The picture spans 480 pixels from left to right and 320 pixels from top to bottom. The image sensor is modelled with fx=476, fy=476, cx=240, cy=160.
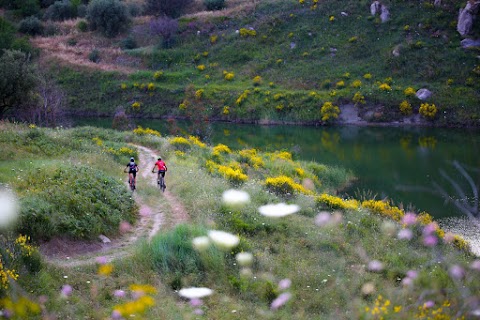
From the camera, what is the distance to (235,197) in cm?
1537

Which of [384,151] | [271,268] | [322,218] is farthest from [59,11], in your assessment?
[271,268]

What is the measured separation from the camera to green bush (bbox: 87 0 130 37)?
2798 inches

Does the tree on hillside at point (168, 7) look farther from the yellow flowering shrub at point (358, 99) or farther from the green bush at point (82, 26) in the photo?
the yellow flowering shrub at point (358, 99)

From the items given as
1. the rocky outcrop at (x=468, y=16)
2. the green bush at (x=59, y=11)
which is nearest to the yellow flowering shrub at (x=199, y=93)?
the rocky outcrop at (x=468, y=16)

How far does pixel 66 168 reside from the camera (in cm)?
1410

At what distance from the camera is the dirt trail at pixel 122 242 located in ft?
34.1

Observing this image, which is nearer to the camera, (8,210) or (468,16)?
(8,210)

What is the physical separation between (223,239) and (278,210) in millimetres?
3934

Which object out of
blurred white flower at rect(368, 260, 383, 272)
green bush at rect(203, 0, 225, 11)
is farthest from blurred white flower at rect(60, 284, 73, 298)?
green bush at rect(203, 0, 225, 11)

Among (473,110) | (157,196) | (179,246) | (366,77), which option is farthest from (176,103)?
(179,246)

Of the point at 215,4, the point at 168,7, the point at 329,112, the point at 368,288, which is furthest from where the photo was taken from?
the point at 215,4

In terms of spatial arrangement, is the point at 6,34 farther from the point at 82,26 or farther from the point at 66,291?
the point at 66,291

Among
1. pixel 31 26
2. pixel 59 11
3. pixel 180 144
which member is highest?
pixel 59 11

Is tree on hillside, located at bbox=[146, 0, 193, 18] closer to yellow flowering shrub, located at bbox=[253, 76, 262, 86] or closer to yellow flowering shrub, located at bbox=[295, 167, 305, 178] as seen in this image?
yellow flowering shrub, located at bbox=[253, 76, 262, 86]
